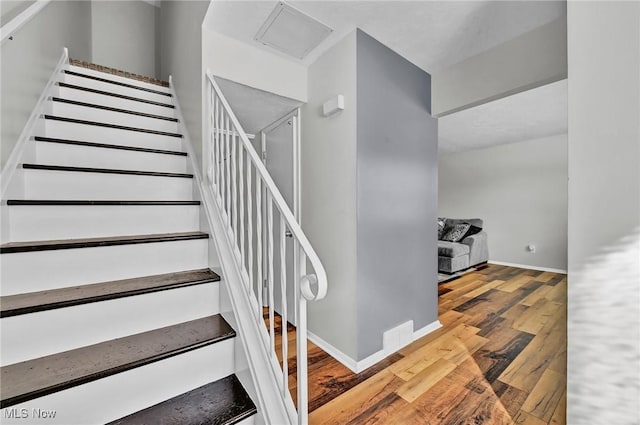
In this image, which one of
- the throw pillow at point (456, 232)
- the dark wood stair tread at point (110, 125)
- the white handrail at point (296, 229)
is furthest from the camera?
the throw pillow at point (456, 232)

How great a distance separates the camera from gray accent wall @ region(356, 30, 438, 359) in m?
1.91

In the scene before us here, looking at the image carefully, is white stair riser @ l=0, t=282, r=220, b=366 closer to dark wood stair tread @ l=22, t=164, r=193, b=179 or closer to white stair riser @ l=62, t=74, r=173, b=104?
dark wood stair tread @ l=22, t=164, r=193, b=179

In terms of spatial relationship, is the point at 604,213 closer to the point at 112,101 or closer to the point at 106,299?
the point at 106,299

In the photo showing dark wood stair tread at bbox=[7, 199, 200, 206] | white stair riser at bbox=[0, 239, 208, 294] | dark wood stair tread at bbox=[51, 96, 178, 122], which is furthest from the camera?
dark wood stair tread at bbox=[51, 96, 178, 122]

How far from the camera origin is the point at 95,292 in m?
1.13

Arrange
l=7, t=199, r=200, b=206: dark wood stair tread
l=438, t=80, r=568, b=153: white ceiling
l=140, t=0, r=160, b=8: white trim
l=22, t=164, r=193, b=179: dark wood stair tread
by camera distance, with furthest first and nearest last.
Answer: l=140, t=0, r=160, b=8: white trim, l=438, t=80, r=568, b=153: white ceiling, l=22, t=164, r=193, b=179: dark wood stair tread, l=7, t=199, r=200, b=206: dark wood stair tread

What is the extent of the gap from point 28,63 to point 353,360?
109 inches

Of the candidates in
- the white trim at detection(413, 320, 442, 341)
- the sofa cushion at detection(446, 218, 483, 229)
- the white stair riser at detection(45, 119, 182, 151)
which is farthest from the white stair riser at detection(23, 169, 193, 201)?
the sofa cushion at detection(446, 218, 483, 229)

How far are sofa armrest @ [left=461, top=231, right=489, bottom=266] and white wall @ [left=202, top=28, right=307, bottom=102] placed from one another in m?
4.04

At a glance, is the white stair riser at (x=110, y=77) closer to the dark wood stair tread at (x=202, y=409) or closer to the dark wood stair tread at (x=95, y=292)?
the dark wood stair tread at (x=95, y=292)

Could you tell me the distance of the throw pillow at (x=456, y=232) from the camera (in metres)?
4.98

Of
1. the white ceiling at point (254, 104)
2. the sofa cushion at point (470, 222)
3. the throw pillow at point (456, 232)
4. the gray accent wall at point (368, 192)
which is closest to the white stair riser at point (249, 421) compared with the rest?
the gray accent wall at point (368, 192)

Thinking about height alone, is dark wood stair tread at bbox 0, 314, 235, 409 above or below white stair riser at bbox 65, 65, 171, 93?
below

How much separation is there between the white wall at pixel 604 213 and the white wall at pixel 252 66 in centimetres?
170
